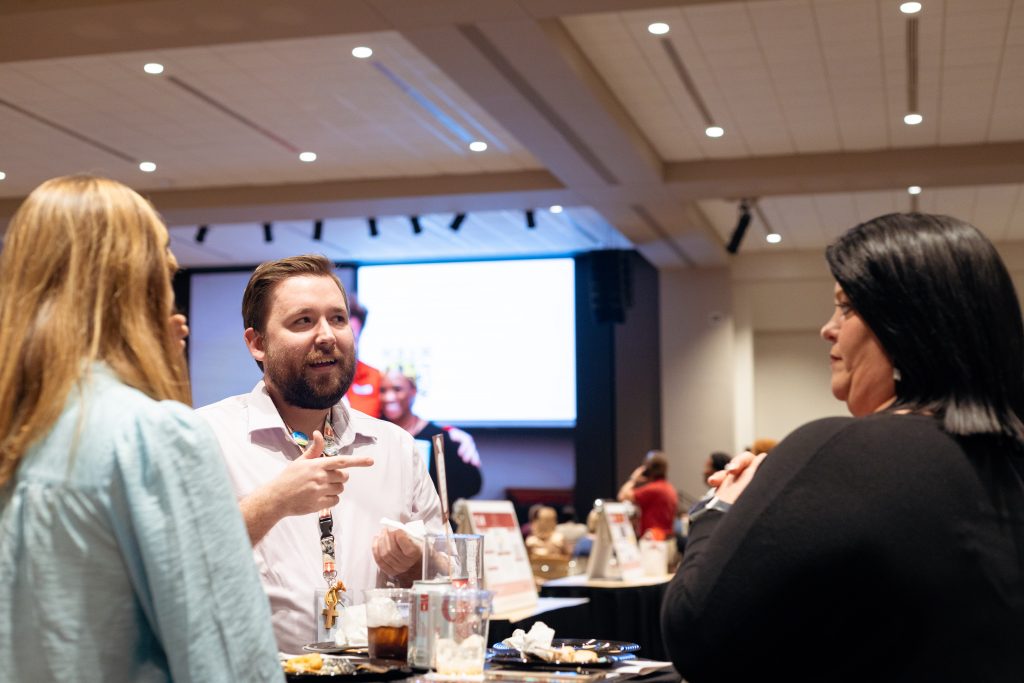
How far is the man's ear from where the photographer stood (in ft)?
7.61

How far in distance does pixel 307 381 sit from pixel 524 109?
558 centimetres

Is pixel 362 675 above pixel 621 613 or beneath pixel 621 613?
above

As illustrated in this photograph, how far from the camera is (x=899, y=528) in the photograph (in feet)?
4.22

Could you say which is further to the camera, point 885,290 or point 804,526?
point 885,290

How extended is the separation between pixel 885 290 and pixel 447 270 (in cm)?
1263

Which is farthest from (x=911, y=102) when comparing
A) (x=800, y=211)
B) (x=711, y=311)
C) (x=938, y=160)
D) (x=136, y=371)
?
(x=136, y=371)

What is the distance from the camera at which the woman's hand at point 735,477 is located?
146 cm

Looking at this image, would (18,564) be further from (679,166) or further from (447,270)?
(447,270)

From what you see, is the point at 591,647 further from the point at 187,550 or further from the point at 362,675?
the point at 187,550

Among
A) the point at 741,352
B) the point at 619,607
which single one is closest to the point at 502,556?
the point at 619,607

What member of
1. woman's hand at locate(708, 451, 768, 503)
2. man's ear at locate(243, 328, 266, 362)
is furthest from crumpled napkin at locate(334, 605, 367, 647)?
woman's hand at locate(708, 451, 768, 503)

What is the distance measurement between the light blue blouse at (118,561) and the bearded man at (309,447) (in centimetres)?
81

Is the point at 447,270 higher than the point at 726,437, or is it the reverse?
the point at 447,270

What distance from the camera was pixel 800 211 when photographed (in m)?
11.6
